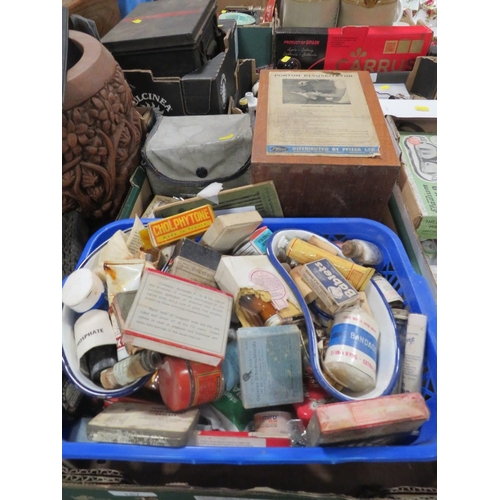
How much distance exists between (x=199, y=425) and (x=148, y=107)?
95 cm

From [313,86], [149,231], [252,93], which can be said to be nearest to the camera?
[149,231]

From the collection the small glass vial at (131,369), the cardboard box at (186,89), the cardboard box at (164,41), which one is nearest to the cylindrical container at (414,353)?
the small glass vial at (131,369)

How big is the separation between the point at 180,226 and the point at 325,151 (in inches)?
14.0

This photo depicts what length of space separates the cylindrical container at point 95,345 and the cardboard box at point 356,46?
1300mm

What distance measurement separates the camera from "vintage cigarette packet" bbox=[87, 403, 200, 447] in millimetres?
523

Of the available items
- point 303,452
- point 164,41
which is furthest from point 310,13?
point 303,452

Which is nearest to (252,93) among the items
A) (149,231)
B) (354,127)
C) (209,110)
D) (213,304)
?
(209,110)

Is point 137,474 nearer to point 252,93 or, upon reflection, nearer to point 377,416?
point 377,416

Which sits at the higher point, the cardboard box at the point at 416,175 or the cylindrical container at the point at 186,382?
the cardboard box at the point at 416,175

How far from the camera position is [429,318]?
0.67 metres

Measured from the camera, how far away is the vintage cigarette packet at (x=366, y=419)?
477mm

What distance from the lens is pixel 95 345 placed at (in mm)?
619

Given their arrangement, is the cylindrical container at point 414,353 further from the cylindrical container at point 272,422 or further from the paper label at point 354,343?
the cylindrical container at point 272,422

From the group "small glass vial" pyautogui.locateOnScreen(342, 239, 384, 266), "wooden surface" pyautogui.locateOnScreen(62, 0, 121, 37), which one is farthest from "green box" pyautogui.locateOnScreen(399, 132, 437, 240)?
"wooden surface" pyautogui.locateOnScreen(62, 0, 121, 37)
